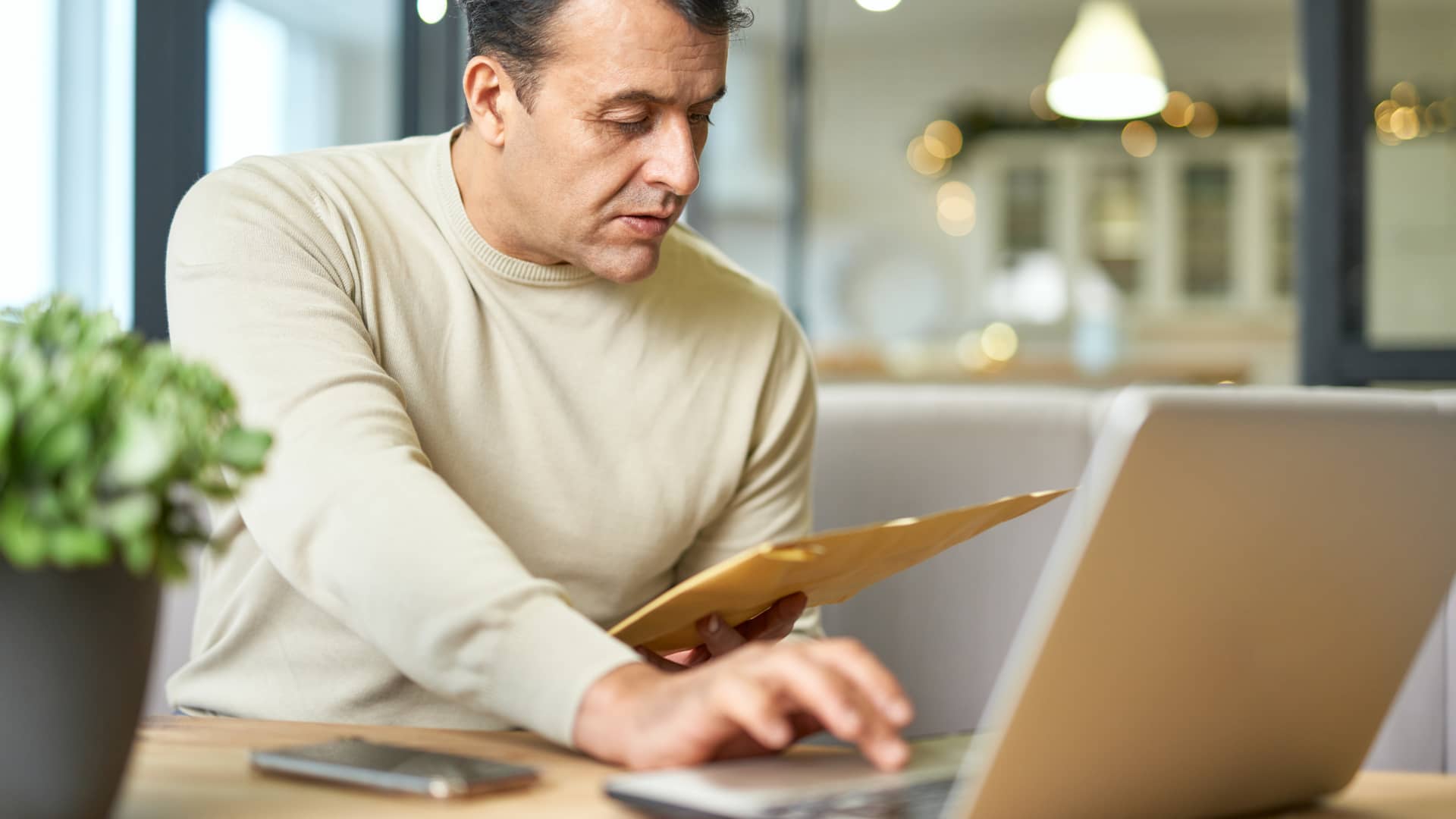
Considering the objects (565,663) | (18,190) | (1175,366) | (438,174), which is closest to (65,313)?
(565,663)

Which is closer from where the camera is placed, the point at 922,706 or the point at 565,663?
the point at 565,663

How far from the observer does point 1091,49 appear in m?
5.05

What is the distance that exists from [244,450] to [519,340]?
77 centimetres

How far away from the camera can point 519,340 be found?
1.25m

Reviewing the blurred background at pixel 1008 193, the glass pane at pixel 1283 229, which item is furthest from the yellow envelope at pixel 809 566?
the glass pane at pixel 1283 229

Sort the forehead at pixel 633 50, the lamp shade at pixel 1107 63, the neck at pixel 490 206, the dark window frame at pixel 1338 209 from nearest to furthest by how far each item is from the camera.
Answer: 1. the forehead at pixel 633 50
2. the neck at pixel 490 206
3. the dark window frame at pixel 1338 209
4. the lamp shade at pixel 1107 63

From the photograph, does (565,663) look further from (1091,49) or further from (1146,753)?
(1091,49)

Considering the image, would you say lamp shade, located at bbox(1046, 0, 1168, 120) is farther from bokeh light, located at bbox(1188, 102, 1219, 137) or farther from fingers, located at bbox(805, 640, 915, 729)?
fingers, located at bbox(805, 640, 915, 729)

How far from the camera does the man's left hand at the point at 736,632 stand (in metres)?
0.91

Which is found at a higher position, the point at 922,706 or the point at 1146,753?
the point at 1146,753

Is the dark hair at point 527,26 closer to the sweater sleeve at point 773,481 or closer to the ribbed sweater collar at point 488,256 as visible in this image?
the ribbed sweater collar at point 488,256

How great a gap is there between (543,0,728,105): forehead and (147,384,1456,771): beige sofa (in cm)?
55

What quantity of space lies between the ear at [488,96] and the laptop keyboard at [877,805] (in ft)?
2.73

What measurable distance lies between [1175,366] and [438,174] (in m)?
5.73
